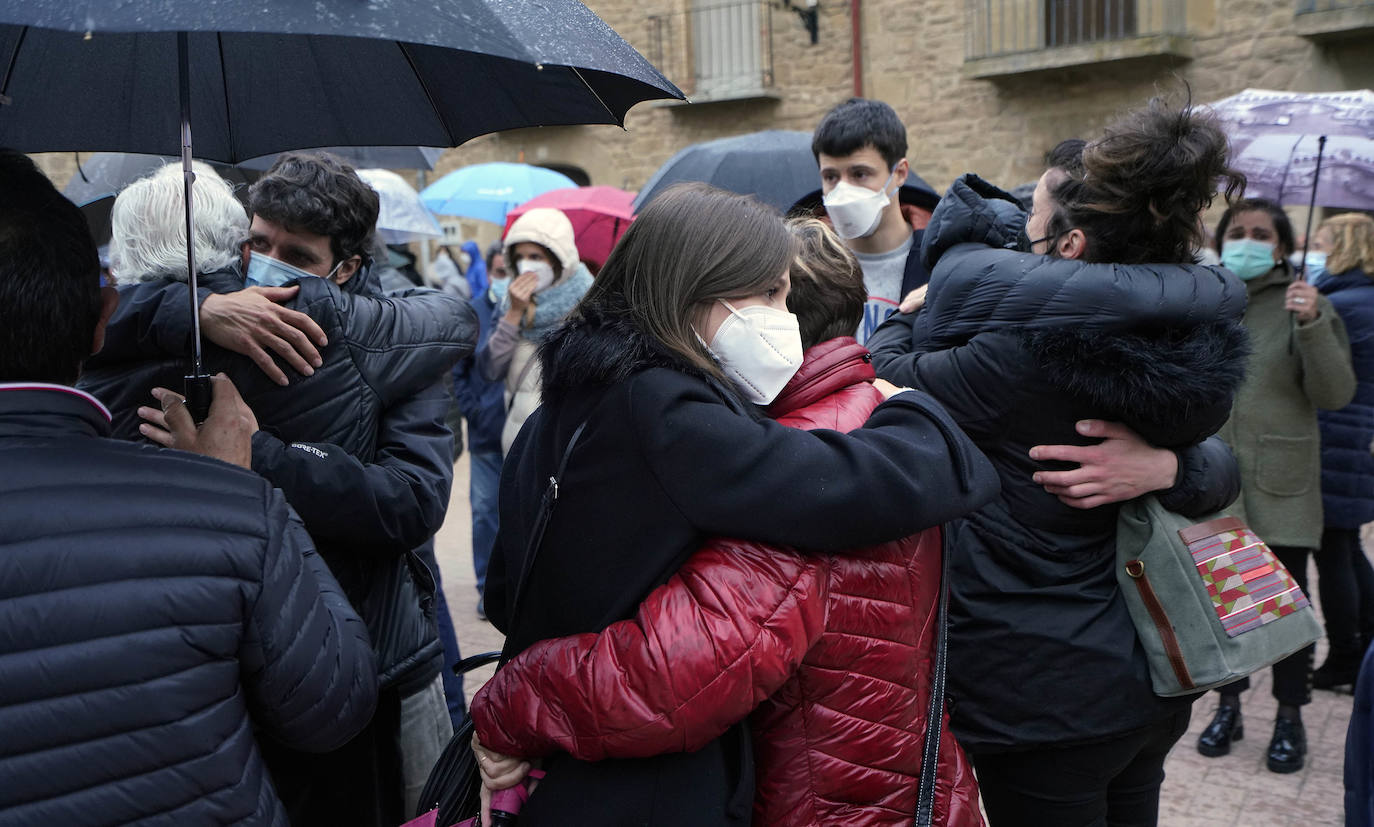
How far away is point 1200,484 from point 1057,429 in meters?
0.32

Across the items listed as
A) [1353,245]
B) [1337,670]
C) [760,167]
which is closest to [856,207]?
[760,167]

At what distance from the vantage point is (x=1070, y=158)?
2.54m

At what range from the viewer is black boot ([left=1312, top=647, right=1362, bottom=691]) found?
524 centimetres

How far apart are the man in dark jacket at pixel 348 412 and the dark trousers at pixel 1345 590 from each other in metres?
3.99

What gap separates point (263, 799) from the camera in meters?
1.63

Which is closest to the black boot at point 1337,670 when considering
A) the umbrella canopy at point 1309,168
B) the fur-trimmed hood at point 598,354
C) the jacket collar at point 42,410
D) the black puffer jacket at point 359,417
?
the umbrella canopy at point 1309,168

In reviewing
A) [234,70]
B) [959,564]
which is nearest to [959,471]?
[959,564]

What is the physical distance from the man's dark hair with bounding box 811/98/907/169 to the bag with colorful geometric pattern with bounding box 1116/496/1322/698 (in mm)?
1710

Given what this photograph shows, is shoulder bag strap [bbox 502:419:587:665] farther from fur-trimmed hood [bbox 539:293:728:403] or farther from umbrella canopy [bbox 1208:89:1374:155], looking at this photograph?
umbrella canopy [bbox 1208:89:1374:155]

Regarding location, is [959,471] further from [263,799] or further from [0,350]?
[0,350]

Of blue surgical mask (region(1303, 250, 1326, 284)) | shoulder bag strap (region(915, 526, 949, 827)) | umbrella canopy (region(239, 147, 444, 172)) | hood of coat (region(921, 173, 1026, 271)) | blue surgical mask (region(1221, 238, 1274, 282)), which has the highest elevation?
umbrella canopy (region(239, 147, 444, 172))

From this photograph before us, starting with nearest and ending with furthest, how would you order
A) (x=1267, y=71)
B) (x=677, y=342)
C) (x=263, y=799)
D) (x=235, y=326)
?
(x=263, y=799) → (x=677, y=342) → (x=235, y=326) → (x=1267, y=71)

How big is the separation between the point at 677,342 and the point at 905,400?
36 cm

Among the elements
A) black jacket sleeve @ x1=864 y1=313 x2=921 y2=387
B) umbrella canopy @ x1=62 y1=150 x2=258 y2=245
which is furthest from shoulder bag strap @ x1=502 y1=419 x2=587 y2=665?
umbrella canopy @ x1=62 y1=150 x2=258 y2=245
